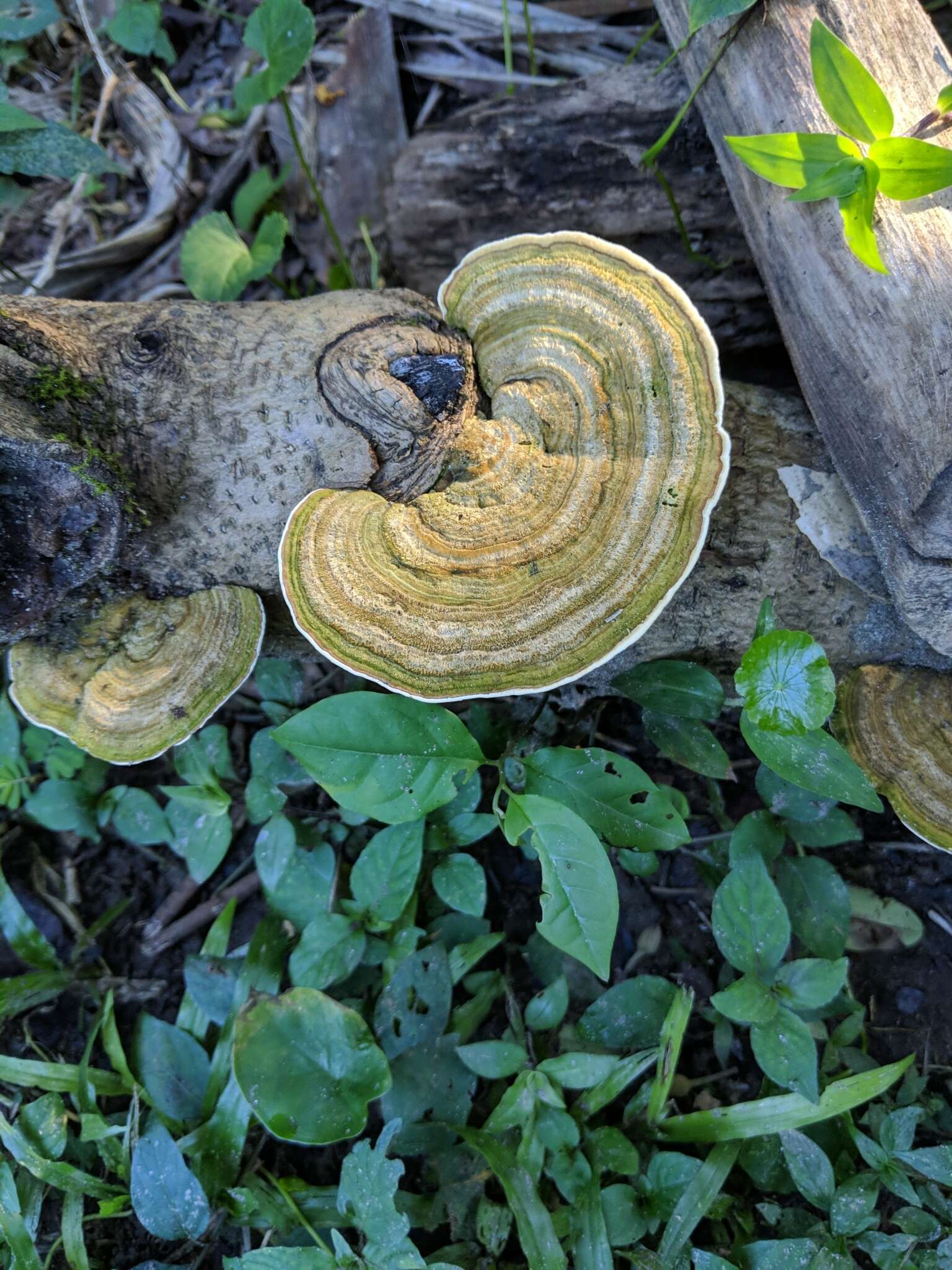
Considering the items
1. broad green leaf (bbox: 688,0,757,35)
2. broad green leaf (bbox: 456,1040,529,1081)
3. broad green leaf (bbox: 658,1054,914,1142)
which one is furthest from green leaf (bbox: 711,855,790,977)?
broad green leaf (bbox: 688,0,757,35)

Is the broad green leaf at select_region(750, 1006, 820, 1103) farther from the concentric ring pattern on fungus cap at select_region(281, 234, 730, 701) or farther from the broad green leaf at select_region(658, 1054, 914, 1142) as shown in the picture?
the concentric ring pattern on fungus cap at select_region(281, 234, 730, 701)

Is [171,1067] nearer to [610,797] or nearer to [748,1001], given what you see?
[610,797]

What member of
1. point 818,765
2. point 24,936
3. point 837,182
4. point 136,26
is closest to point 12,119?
point 136,26

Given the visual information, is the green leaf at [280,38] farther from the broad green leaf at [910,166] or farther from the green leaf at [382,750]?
the green leaf at [382,750]

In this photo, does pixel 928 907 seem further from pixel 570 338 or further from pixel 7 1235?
pixel 7 1235

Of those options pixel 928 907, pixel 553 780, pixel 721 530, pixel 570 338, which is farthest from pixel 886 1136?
pixel 570 338
